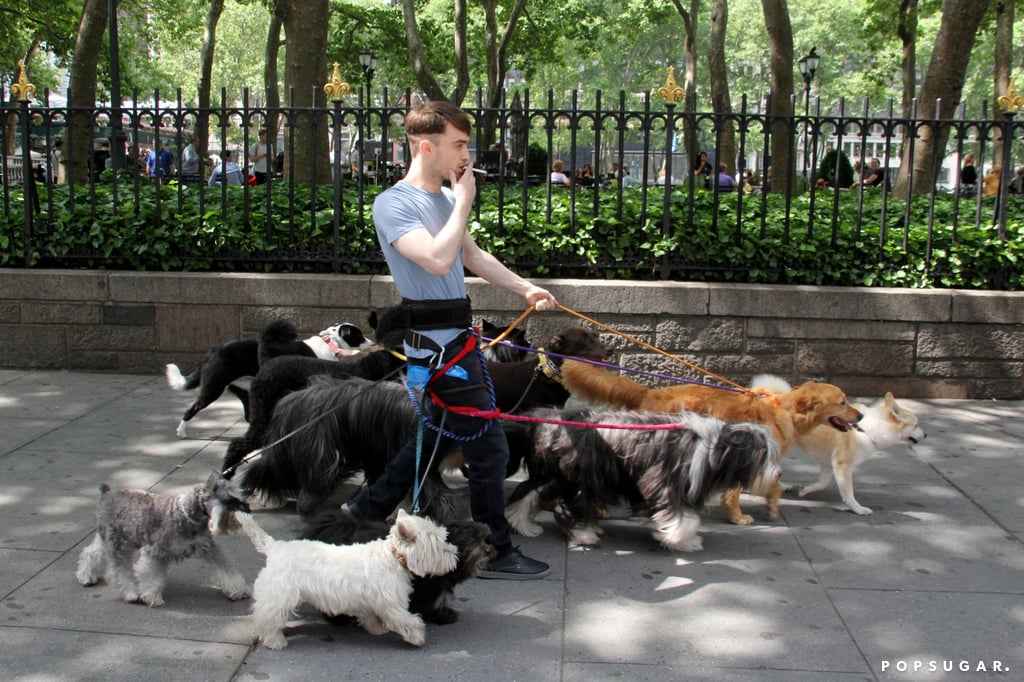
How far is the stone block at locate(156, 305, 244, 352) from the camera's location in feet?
27.8

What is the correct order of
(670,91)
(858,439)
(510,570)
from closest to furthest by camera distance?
1. (510,570)
2. (858,439)
3. (670,91)

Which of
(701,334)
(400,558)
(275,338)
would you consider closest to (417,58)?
(701,334)

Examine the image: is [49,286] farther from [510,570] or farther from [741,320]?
[741,320]

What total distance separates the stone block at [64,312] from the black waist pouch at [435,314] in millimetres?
5319

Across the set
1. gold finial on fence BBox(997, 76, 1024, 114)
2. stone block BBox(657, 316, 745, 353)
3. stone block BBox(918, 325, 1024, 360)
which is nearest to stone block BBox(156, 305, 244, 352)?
stone block BBox(657, 316, 745, 353)

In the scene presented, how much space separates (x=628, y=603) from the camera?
4.51 metres

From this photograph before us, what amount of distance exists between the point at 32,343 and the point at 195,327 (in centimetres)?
149

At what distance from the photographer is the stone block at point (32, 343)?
28.5 feet

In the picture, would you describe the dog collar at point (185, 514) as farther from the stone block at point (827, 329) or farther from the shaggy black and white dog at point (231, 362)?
the stone block at point (827, 329)

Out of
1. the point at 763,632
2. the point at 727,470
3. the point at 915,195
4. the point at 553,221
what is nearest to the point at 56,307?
the point at 553,221

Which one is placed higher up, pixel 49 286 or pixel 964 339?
pixel 49 286

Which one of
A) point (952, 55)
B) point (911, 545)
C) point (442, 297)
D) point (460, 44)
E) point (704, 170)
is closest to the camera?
point (442, 297)

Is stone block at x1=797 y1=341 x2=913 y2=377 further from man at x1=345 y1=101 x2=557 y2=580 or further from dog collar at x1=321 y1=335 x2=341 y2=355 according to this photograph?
man at x1=345 y1=101 x2=557 y2=580

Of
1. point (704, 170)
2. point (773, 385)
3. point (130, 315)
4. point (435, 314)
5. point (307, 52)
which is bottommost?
point (773, 385)
